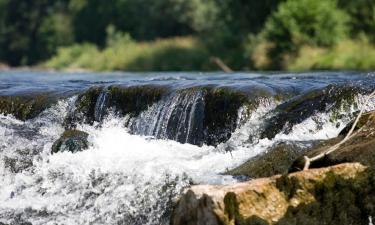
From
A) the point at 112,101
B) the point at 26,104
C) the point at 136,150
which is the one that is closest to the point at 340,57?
the point at 112,101

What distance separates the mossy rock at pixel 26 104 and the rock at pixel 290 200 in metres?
5.69

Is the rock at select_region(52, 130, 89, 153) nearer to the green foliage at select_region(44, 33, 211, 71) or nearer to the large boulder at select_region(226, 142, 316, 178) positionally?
the large boulder at select_region(226, 142, 316, 178)

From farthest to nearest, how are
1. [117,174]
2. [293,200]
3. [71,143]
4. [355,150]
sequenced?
[71,143] → [117,174] → [355,150] → [293,200]

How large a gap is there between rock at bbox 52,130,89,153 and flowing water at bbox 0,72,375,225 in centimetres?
11

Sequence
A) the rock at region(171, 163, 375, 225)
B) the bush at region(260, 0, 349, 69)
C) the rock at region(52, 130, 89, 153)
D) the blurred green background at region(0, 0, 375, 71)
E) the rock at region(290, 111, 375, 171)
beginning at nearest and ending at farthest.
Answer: the rock at region(171, 163, 375, 225), the rock at region(290, 111, 375, 171), the rock at region(52, 130, 89, 153), the blurred green background at region(0, 0, 375, 71), the bush at region(260, 0, 349, 69)

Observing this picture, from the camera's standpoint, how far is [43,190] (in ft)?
25.2

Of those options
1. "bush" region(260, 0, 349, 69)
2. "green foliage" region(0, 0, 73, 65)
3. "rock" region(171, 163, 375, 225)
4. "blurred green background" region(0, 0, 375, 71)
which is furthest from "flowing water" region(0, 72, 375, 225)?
"green foliage" region(0, 0, 73, 65)

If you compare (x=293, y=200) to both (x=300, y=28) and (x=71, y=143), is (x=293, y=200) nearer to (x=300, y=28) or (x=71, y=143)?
(x=71, y=143)

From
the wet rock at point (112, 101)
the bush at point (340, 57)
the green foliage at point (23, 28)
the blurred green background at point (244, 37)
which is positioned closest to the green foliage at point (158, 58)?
the blurred green background at point (244, 37)

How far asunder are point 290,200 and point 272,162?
147cm

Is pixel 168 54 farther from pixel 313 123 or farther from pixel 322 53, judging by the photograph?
pixel 313 123

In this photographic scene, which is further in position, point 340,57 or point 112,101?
point 340,57

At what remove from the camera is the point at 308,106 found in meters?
9.05

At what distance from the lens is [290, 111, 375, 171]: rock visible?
20.1 ft
